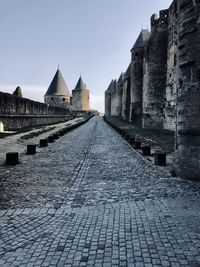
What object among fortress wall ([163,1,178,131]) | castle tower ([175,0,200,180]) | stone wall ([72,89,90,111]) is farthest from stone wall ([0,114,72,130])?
stone wall ([72,89,90,111])

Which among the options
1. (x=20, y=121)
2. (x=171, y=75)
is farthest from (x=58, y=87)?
(x=171, y=75)

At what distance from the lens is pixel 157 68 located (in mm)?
24469

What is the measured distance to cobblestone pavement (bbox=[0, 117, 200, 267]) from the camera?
10.3ft

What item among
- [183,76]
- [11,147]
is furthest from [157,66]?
[183,76]

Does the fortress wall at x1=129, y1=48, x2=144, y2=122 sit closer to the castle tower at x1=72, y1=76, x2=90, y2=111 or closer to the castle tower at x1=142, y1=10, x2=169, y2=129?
the castle tower at x1=142, y1=10, x2=169, y2=129

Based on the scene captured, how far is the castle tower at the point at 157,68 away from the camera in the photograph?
2408 cm

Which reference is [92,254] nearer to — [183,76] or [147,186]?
[147,186]

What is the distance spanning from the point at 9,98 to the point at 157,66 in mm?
11895

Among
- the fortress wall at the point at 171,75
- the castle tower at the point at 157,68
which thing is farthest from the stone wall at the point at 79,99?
the fortress wall at the point at 171,75

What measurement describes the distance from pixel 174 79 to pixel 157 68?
4.18 metres

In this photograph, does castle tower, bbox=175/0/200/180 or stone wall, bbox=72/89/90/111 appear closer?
castle tower, bbox=175/0/200/180

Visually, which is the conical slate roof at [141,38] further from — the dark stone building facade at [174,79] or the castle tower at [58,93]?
the castle tower at [58,93]

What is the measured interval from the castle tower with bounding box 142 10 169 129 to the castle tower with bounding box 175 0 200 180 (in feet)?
56.4

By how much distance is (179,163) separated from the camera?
22.9 ft
